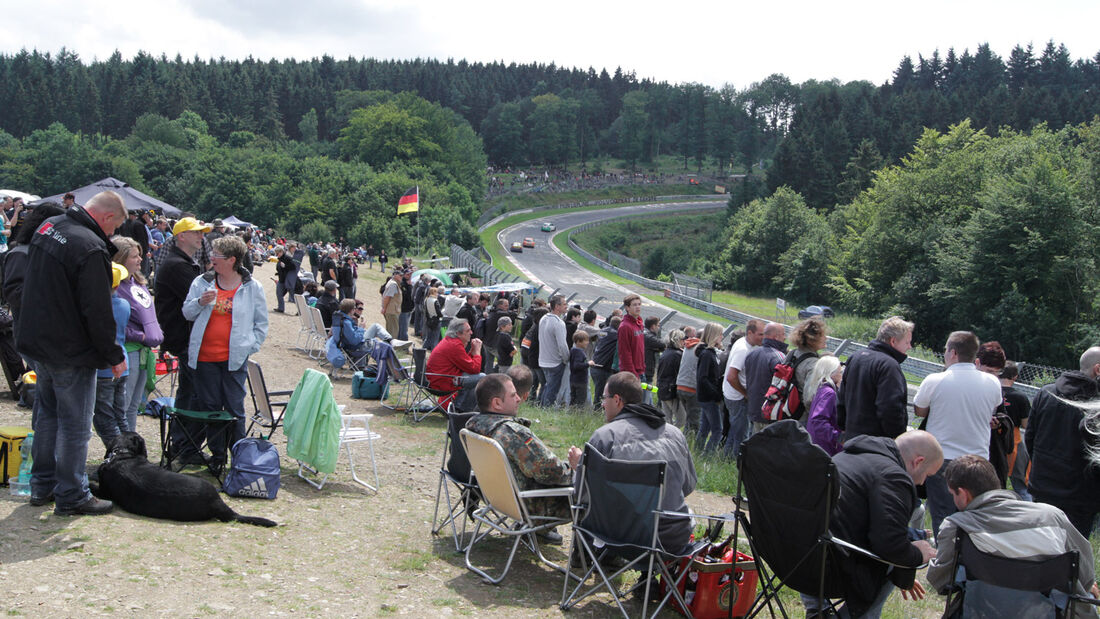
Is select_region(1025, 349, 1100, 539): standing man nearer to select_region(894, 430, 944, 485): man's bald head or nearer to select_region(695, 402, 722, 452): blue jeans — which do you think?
select_region(894, 430, 944, 485): man's bald head

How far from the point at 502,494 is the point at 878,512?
244 cm

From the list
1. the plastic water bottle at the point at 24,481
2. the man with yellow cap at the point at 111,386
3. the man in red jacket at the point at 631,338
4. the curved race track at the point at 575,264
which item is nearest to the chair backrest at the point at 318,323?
the man in red jacket at the point at 631,338

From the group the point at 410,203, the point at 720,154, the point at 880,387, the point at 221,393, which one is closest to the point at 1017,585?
the point at 880,387

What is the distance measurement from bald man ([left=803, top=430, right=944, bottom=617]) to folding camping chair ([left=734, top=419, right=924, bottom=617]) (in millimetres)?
69

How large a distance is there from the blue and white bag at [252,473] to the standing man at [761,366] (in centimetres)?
476

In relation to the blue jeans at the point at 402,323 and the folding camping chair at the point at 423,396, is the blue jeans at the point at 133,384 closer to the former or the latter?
the folding camping chair at the point at 423,396

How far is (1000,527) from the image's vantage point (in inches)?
169

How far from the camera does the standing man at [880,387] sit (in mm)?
6480

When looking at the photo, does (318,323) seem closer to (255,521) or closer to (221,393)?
(221,393)

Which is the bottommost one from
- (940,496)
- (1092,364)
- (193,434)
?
(940,496)

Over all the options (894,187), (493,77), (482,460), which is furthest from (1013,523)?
(493,77)

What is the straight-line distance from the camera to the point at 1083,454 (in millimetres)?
6445

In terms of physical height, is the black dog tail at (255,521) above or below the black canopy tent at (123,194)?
below

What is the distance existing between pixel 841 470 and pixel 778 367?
126 inches
